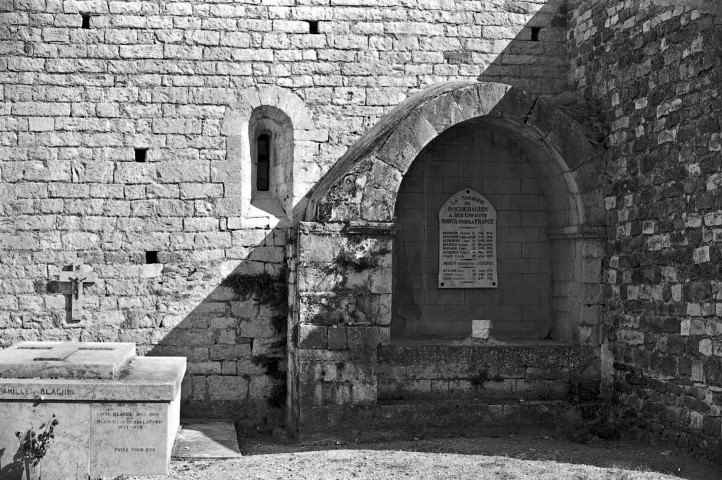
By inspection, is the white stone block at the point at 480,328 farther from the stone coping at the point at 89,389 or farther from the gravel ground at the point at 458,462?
the stone coping at the point at 89,389

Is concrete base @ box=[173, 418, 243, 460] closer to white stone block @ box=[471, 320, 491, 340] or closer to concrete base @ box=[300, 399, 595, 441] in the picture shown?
concrete base @ box=[300, 399, 595, 441]

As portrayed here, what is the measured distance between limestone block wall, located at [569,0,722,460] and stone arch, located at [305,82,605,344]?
Result: 0.59 ft

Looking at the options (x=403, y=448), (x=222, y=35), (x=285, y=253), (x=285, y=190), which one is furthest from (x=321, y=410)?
(x=222, y=35)

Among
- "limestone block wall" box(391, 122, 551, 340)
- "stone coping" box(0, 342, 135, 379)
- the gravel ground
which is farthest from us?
"limestone block wall" box(391, 122, 551, 340)

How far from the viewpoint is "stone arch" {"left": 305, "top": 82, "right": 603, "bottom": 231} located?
7.88m

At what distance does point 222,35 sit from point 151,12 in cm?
71

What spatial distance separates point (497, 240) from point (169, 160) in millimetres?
3360

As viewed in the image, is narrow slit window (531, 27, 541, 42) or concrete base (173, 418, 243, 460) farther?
narrow slit window (531, 27, 541, 42)

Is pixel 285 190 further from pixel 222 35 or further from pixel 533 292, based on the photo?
pixel 533 292

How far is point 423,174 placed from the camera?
9016 mm

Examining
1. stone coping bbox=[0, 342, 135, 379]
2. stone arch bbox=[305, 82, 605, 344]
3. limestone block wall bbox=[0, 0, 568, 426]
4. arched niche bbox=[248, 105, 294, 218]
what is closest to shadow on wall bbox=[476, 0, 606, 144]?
stone arch bbox=[305, 82, 605, 344]

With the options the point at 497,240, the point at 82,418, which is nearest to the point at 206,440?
the point at 82,418

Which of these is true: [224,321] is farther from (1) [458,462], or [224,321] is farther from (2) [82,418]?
(1) [458,462]

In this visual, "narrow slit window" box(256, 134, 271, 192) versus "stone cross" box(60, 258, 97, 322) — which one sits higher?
"narrow slit window" box(256, 134, 271, 192)
